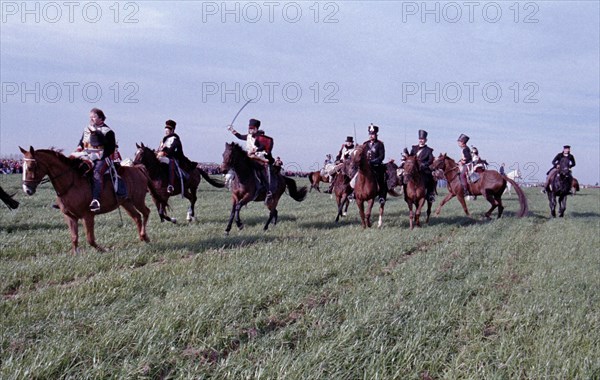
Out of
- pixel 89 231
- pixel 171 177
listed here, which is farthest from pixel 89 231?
pixel 171 177

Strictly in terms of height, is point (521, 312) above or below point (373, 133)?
below

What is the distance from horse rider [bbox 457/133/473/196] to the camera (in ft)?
57.2

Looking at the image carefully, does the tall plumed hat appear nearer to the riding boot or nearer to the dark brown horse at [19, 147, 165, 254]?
the riding boot

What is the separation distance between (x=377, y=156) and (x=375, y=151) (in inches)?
5.9

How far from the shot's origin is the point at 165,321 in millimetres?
4383

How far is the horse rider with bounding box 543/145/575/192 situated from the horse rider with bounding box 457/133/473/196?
13.0 feet

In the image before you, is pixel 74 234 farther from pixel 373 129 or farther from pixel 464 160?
pixel 464 160

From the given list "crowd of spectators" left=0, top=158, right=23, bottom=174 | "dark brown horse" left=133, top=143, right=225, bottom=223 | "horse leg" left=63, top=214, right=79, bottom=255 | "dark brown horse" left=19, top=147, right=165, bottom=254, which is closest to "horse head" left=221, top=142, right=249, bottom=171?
"dark brown horse" left=133, top=143, right=225, bottom=223

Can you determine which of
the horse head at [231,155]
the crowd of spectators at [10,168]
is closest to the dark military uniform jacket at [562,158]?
the horse head at [231,155]

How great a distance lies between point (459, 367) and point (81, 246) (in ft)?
24.1

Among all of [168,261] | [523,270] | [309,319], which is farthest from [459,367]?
[168,261]

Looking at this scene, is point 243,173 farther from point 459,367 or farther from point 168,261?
point 459,367

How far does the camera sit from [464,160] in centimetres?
1756

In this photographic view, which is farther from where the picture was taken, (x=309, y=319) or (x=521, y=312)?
(x=521, y=312)
